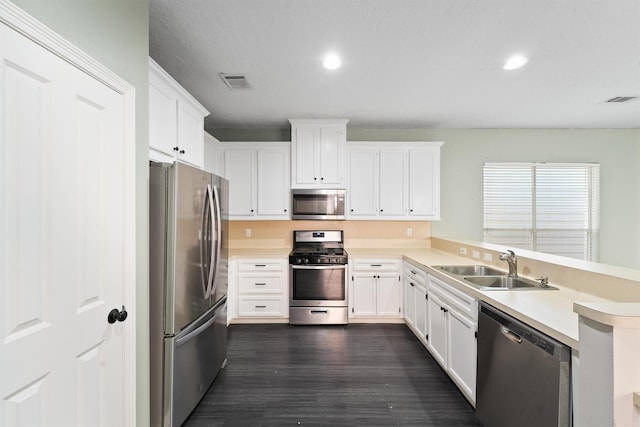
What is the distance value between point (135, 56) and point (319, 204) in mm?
2582

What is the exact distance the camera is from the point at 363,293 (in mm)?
3551

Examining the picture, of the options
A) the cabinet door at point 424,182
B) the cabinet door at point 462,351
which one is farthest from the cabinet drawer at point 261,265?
the cabinet door at point 462,351

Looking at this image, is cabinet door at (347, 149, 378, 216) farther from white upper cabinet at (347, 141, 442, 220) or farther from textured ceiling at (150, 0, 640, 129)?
textured ceiling at (150, 0, 640, 129)

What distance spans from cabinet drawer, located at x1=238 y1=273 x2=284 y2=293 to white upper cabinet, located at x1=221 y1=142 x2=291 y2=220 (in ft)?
2.65

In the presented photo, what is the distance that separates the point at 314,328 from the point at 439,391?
61.9 inches

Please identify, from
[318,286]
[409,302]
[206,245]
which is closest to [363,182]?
[318,286]

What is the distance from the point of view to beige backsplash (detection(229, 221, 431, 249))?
13.7 ft

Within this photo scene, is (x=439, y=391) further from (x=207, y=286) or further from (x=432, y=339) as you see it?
(x=207, y=286)

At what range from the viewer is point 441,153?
416cm

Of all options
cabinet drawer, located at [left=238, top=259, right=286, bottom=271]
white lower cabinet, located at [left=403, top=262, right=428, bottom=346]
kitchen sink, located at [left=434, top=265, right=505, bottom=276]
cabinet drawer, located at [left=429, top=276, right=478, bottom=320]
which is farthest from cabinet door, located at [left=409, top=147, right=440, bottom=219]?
cabinet drawer, located at [left=238, top=259, right=286, bottom=271]

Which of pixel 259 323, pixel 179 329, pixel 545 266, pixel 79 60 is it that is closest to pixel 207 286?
pixel 179 329

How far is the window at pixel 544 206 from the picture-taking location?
411 cm

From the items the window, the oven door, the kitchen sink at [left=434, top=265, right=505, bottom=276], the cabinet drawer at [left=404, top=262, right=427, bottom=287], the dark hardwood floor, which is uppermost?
the window

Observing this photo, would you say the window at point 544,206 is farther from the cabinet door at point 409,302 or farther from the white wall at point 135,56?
the white wall at point 135,56
